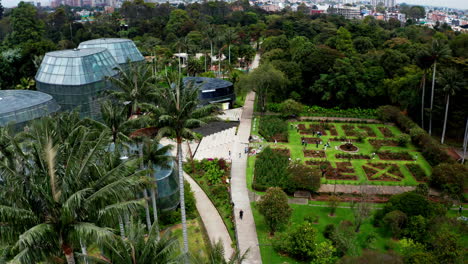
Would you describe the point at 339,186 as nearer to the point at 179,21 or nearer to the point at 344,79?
the point at 344,79

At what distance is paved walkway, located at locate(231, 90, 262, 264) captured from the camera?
83.8 feet

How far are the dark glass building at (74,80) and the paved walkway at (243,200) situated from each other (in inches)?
636

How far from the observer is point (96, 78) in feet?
129

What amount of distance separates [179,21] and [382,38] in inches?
2388

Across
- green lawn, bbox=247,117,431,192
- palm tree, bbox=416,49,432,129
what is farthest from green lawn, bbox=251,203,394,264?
palm tree, bbox=416,49,432,129

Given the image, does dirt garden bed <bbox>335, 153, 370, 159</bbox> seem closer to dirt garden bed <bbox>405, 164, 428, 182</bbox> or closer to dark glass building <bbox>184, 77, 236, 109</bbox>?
dirt garden bed <bbox>405, 164, 428, 182</bbox>

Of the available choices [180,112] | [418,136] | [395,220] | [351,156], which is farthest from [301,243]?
[418,136]

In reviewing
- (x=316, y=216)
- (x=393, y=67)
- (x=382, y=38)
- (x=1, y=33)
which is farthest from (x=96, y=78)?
(x=1, y=33)

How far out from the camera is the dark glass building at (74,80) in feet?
125

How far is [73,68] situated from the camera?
3850 centimetres

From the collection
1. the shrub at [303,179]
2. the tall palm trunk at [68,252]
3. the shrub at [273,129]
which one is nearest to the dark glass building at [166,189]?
the shrub at [303,179]

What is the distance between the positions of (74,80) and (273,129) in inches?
958

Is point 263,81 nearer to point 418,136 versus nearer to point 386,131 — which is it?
point 386,131

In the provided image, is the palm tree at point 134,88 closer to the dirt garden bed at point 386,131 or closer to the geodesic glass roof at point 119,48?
the geodesic glass roof at point 119,48
